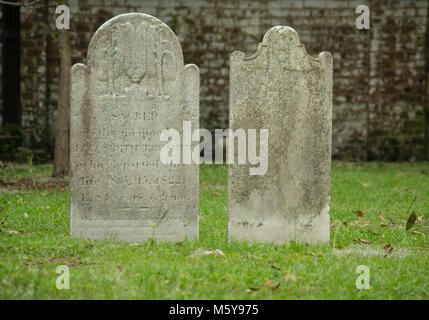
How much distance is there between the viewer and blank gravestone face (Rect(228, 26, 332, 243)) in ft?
17.8

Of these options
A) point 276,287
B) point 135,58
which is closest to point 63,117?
point 135,58

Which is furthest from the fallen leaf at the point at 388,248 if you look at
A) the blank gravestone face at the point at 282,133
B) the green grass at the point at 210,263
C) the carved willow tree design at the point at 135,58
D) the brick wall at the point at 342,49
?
the brick wall at the point at 342,49

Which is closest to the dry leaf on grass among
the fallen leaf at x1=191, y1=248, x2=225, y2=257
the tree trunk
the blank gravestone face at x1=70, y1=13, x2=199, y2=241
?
the fallen leaf at x1=191, y1=248, x2=225, y2=257

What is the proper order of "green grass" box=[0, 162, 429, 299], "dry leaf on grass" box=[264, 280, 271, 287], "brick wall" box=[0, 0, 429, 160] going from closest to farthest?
"green grass" box=[0, 162, 429, 299] < "dry leaf on grass" box=[264, 280, 271, 287] < "brick wall" box=[0, 0, 429, 160]

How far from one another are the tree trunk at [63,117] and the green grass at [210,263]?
2737 mm

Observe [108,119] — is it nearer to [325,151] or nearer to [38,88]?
[325,151]

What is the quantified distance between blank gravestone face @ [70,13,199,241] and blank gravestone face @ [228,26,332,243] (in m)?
0.49

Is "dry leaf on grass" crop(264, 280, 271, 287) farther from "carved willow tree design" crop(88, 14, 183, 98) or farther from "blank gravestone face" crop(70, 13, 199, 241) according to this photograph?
"carved willow tree design" crop(88, 14, 183, 98)

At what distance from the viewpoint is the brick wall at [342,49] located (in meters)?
13.8

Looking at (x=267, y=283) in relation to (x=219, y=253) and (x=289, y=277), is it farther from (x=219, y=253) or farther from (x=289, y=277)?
(x=219, y=253)

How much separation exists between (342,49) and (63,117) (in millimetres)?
7550

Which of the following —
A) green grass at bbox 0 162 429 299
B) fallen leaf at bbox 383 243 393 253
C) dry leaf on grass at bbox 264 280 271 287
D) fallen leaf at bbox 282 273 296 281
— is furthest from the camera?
fallen leaf at bbox 383 243 393 253

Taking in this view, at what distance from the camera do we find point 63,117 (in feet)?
32.4

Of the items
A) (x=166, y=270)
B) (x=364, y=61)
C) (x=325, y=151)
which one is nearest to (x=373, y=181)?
(x=364, y=61)
